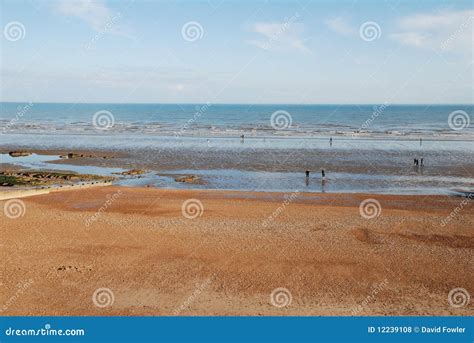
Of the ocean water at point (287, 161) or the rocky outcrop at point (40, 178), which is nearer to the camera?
the rocky outcrop at point (40, 178)

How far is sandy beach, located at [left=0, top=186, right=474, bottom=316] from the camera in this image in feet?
46.8

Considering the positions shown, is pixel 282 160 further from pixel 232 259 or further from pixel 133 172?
pixel 232 259

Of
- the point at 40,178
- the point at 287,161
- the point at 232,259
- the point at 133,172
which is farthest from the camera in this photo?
the point at 287,161

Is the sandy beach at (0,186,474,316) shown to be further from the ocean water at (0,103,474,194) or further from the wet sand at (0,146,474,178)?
the wet sand at (0,146,474,178)

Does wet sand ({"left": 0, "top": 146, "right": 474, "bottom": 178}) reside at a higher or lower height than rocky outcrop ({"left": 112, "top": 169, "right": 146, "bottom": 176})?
higher

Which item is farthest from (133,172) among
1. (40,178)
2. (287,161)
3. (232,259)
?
(232,259)

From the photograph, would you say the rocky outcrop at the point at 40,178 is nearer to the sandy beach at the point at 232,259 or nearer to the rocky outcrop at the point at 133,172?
the rocky outcrop at the point at 133,172

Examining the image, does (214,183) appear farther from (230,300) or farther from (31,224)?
(230,300)

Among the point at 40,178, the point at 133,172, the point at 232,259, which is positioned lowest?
the point at 232,259

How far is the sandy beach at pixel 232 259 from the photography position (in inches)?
561

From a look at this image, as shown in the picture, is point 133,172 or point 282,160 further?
point 282,160

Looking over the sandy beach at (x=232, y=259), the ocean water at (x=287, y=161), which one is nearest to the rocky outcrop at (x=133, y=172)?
the ocean water at (x=287, y=161)

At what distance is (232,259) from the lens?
17.9 meters

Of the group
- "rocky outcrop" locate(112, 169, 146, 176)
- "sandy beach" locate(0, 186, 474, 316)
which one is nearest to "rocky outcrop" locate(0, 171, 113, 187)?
"rocky outcrop" locate(112, 169, 146, 176)
